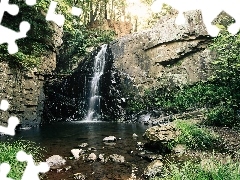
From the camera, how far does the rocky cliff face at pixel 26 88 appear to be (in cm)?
1160

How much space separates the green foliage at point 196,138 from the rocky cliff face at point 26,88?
697 centimetres

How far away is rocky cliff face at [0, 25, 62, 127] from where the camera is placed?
11.6 meters

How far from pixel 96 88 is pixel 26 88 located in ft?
18.4

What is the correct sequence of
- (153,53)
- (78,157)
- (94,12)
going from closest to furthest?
(78,157) < (153,53) < (94,12)

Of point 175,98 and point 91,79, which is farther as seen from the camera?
point 91,79

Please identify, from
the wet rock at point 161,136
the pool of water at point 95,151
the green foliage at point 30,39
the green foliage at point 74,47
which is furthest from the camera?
the green foliage at point 74,47

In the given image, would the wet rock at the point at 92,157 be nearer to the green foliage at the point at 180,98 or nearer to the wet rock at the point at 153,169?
the wet rock at the point at 153,169

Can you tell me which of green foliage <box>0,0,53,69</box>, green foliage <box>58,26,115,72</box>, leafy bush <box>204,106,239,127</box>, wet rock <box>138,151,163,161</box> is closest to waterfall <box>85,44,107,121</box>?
green foliage <box>58,26,115,72</box>

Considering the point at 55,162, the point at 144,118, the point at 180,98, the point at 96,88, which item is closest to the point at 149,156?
the point at 55,162

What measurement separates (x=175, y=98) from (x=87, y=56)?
260 inches

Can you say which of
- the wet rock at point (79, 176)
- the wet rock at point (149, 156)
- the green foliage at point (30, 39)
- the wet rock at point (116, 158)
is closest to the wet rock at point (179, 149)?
the wet rock at point (149, 156)

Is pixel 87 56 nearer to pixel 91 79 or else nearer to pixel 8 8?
pixel 91 79

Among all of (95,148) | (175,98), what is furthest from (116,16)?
(95,148)

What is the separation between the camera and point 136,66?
57.7 ft
